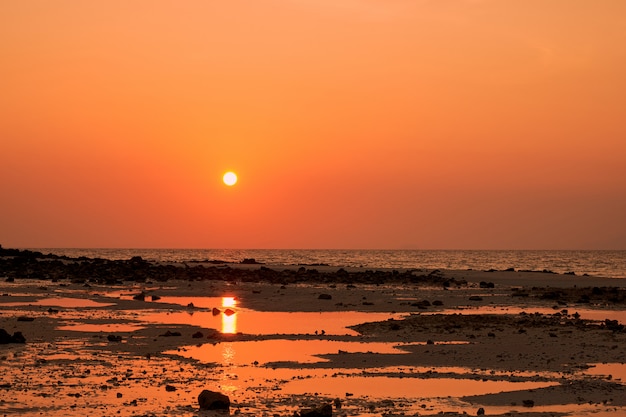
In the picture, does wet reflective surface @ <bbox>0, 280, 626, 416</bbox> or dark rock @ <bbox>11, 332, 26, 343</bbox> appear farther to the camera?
dark rock @ <bbox>11, 332, 26, 343</bbox>

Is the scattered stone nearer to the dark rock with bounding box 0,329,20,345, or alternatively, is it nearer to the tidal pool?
the dark rock with bounding box 0,329,20,345

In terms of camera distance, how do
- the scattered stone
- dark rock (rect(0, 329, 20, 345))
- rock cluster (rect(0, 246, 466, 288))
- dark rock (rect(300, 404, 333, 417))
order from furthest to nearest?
rock cluster (rect(0, 246, 466, 288)) → the scattered stone → dark rock (rect(0, 329, 20, 345)) → dark rock (rect(300, 404, 333, 417))

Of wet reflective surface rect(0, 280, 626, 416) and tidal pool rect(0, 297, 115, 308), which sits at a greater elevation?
tidal pool rect(0, 297, 115, 308)

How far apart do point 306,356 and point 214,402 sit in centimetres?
747

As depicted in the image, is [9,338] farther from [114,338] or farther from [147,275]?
[147,275]

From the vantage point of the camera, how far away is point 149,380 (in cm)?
1781

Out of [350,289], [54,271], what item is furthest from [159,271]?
[350,289]

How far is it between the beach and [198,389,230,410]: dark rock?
0.26 m

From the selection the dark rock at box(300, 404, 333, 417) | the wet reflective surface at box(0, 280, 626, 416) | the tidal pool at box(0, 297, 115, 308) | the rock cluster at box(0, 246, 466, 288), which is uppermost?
the rock cluster at box(0, 246, 466, 288)

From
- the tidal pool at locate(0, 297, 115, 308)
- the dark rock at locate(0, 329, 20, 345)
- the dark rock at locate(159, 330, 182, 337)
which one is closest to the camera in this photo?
the dark rock at locate(0, 329, 20, 345)

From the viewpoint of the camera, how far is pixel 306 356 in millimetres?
22078

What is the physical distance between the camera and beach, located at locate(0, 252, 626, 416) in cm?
1580

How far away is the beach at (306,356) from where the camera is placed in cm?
1580

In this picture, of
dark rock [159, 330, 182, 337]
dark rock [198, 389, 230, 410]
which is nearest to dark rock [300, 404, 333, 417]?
dark rock [198, 389, 230, 410]
